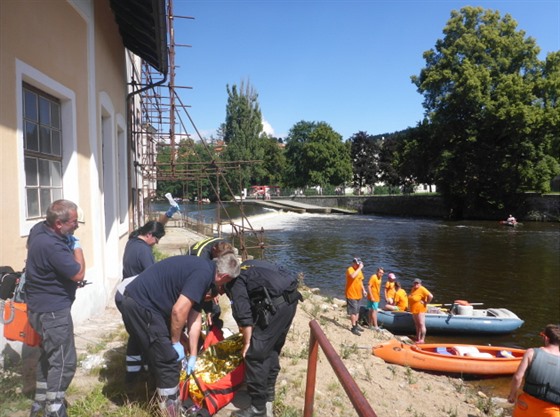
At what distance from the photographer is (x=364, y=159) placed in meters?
71.7

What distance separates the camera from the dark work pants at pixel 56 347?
319 centimetres

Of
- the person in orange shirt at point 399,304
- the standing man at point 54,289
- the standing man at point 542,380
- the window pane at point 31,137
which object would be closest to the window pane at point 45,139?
the window pane at point 31,137

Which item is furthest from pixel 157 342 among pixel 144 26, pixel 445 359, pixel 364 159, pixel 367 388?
pixel 364 159

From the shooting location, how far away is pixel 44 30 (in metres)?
4.98

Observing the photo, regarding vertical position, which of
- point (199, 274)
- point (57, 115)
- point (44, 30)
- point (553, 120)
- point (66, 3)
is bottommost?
point (199, 274)

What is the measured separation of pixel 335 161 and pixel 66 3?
63182 mm

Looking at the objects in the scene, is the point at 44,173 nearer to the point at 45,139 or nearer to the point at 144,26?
the point at 45,139

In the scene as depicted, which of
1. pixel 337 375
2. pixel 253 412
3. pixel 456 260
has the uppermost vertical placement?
pixel 337 375

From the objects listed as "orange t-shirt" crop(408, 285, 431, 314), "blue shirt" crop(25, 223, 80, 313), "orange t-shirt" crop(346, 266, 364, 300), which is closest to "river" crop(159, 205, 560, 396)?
"orange t-shirt" crop(408, 285, 431, 314)

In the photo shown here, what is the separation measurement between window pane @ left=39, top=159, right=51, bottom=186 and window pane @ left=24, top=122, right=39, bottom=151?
0.22m

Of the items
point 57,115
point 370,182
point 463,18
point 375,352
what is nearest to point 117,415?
point 57,115

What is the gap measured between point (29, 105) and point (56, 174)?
1.04 m

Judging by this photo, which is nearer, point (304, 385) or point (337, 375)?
point (337, 375)

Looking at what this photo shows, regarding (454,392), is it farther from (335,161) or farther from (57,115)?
(335,161)
